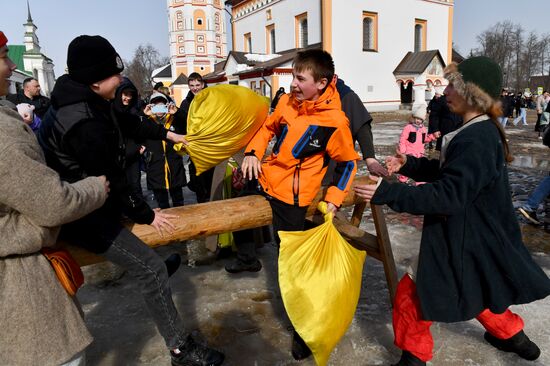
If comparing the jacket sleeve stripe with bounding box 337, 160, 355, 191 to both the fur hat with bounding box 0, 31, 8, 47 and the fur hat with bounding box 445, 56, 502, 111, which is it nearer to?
the fur hat with bounding box 445, 56, 502, 111

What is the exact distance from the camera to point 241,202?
2.57m

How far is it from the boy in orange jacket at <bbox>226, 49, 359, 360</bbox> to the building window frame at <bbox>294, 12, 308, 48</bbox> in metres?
30.2

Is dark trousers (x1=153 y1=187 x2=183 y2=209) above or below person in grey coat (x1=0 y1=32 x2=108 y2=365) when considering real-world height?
below

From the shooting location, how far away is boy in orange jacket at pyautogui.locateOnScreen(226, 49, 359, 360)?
225cm

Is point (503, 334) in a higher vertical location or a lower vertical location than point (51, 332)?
lower

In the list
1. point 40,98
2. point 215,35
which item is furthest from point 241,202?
point 215,35

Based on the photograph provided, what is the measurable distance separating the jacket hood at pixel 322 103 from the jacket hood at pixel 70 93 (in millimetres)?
1101

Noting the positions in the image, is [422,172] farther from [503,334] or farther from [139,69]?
[139,69]

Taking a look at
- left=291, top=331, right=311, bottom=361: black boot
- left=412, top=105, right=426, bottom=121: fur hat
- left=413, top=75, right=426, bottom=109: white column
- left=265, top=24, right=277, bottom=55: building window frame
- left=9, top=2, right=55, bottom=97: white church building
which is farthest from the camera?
left=9, top=2, right=55, bottom=97: white church building

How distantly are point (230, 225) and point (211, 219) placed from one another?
136 millimetres

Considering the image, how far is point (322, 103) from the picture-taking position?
2.24m

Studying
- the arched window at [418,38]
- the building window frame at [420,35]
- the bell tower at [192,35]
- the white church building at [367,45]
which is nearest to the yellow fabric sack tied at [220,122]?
the white church building at [367,45]

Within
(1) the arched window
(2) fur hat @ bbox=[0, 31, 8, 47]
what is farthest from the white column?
(2) fur hat @ bbox=[0, 31, 8, 47]

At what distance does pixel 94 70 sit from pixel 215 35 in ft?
165
